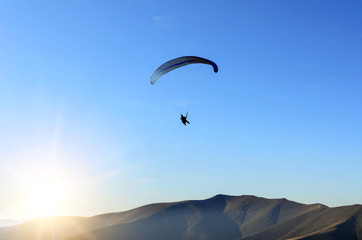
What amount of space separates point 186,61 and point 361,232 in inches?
4576

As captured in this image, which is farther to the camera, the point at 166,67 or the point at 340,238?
the point at 340,238

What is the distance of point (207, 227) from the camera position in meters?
198

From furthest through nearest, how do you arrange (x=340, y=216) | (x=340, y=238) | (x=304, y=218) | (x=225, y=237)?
(x=225, y=237) → (x=304, y=218) → (x=340, y=216) → (x=340, y=238)

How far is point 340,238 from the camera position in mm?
119875

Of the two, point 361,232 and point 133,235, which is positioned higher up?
point 133,235

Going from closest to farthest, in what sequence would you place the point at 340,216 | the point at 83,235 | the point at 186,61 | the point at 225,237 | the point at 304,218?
the point at 186,61 → the point at 340,216 → the point at 304,218 → the point at 83,235 → the point at 225,237

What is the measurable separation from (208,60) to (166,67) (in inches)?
184

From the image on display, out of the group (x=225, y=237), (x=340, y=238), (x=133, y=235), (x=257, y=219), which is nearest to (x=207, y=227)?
(x=225, y=237)

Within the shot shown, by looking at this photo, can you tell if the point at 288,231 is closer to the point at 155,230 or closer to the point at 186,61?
the point at 155,230

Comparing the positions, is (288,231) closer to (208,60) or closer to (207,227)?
(207,227)

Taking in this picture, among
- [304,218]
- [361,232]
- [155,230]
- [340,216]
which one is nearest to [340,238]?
[361,232]

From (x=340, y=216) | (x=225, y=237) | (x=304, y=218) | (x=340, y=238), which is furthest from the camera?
(x=225, y=237)

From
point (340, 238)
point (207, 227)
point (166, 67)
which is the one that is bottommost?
point (340, 238)

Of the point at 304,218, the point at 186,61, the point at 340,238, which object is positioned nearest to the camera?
the point at 186,61
